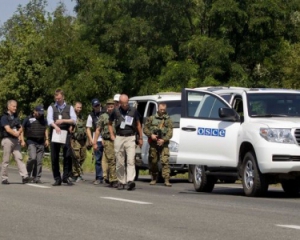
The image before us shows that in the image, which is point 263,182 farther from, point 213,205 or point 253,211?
point 253,211

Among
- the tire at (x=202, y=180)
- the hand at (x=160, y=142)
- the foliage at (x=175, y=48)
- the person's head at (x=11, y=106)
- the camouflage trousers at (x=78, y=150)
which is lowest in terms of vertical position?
the tire at (x=202, y=180)

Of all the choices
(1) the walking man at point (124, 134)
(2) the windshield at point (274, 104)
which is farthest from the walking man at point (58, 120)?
(2) the windshield at point (274, 104)

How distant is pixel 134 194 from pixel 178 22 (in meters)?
26.3

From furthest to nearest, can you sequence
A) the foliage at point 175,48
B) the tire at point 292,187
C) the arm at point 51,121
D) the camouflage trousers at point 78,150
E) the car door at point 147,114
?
the foliage at point 175,48 < the camouflage trousers at point 78,150 < the car door at point 147,114 < the arm at point 51,121 < the tire at point 292,187

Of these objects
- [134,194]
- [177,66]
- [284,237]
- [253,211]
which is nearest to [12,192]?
[134,194]

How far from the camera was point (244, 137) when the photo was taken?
17188mm

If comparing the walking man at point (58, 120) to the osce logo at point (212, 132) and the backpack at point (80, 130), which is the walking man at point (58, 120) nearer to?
the backpack at point (80, 130)

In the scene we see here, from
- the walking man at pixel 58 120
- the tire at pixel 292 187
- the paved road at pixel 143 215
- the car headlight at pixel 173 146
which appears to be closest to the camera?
the paved road at pixel 143 215

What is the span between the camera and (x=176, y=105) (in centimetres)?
2405

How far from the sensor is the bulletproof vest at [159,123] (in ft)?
72.0

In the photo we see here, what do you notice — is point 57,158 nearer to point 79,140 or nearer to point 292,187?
point 79,140

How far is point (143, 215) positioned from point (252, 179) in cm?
447

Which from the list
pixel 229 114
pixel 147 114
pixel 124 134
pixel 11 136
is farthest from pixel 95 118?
pixel 229 114

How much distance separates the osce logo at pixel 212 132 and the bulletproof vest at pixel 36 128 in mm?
5370
